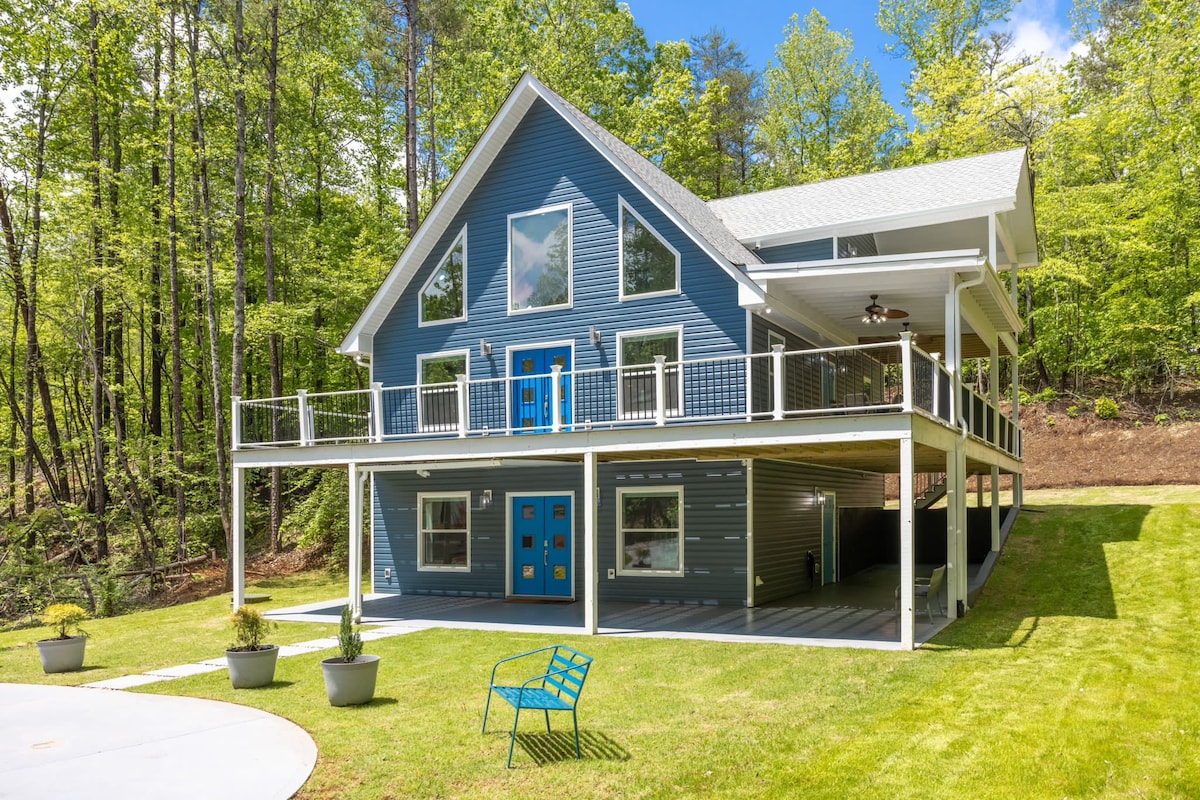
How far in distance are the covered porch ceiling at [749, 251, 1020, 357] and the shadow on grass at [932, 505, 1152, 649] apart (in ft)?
14.2

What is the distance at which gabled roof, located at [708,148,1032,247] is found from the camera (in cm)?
1659

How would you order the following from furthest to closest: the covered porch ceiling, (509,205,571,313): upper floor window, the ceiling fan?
(509,205,571,313): upper floor window → the ceiling fan → the covered porch ceiling

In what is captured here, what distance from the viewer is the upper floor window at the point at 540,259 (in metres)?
17.4

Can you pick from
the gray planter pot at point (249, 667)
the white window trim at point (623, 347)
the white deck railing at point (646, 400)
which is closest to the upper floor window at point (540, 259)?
the white window trim at point (623, 347)

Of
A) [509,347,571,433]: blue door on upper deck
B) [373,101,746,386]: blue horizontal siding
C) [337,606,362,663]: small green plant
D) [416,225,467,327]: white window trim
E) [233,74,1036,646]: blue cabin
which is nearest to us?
[337,606,362,663]: small green plant

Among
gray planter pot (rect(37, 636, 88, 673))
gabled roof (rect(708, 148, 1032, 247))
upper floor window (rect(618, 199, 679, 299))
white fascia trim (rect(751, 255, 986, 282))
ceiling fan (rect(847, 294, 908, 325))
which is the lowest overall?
gray planter pot (rect(37, 636, 88, 673))

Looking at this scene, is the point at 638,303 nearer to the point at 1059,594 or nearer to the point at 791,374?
the point at 791,374

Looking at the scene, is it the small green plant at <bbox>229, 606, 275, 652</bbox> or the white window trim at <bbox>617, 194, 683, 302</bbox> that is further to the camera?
the white window trim at <bbox>617, 194, 683, 302</bbox>

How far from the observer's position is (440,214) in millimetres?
18375

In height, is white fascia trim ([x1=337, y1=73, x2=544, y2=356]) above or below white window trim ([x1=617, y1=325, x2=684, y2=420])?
above

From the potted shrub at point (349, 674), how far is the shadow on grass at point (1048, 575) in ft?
23.4

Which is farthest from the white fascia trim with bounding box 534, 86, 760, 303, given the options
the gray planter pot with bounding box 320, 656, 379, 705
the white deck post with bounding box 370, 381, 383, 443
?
the gray planter pot with bounding box 320, 656, 379, 705

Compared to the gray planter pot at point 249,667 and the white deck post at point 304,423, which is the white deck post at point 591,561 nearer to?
the gray planter pot at point 249,667

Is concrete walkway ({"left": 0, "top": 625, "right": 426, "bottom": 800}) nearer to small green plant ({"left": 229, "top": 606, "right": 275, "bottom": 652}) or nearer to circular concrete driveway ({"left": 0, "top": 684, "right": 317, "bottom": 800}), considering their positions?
circular concrete driveway ({"left": 0, "top": 684, "right": 317, "bottom": 800})
